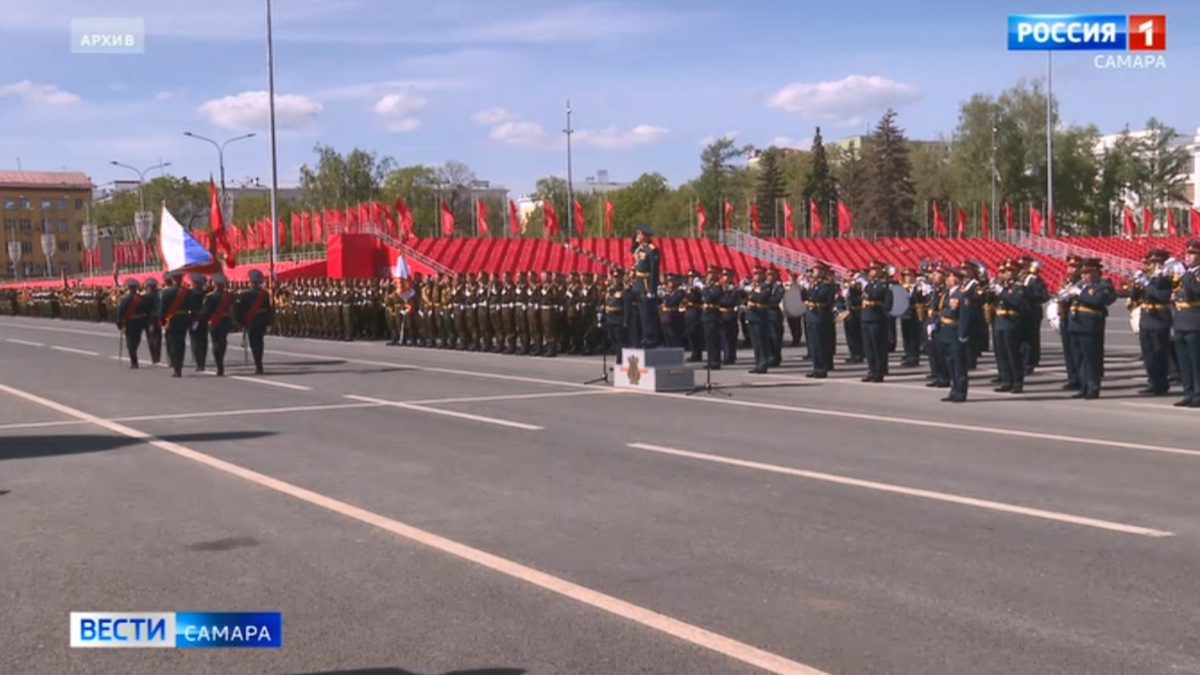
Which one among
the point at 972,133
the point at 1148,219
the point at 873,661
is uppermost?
the point at 972,133

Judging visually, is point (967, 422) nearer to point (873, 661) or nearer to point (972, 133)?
point (873, 661)

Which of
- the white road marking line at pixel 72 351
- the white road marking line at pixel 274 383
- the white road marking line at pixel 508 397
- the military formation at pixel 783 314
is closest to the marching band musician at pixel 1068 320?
the military formation at pixel 783 314

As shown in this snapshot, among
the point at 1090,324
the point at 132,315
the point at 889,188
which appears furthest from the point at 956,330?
the point at 889,188

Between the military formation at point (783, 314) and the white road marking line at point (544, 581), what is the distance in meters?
9.17

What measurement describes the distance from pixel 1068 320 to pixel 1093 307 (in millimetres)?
622

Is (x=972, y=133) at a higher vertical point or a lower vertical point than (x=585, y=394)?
higher

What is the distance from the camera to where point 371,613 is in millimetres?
6465

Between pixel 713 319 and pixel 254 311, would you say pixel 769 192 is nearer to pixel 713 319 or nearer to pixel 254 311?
pixel 713 319

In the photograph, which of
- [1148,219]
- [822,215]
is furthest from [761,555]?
[822,215]

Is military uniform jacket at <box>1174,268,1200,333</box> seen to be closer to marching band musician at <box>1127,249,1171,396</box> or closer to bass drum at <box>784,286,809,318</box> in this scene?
marching band musician at <box>1127,249,1171,396</box>

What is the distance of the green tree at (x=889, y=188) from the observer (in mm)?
102500

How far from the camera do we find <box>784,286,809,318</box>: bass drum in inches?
903

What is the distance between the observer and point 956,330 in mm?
16297

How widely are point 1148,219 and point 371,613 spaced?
81.9 meters
